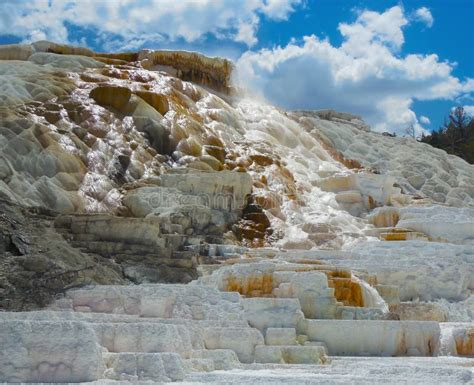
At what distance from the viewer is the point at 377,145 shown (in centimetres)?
3014

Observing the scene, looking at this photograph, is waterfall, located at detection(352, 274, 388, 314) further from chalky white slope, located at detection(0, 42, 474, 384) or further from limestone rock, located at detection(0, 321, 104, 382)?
limestone rock, located at detection(0, 321, 104, 382)

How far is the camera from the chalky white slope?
678 cm

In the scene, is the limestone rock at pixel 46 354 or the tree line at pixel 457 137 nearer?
the limestone rock at pixel 46 354

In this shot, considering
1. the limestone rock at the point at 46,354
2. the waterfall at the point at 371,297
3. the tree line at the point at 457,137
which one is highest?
the tree line at the point at 457,137

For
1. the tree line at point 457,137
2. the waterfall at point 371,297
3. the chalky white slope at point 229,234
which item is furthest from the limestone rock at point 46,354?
the tree line at point 457,137

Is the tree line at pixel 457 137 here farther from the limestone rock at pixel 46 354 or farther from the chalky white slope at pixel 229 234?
the limestone rock at pixel 46 354

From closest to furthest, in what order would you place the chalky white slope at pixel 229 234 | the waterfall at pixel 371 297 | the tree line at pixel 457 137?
the chalky white slope at pixel 229 234 < the waterfall at pixel 371 297 < the tree line at pixel 457 137

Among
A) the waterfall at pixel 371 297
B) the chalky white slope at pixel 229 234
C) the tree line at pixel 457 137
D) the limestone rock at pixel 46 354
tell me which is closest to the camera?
the limestone rock at pixel 46 354

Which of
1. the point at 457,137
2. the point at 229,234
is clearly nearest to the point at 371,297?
the point at 229,234

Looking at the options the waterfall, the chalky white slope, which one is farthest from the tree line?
the waterfall

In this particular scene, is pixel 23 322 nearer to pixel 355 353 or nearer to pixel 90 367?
pixel 90 367

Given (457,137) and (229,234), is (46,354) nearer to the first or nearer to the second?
(229,234)

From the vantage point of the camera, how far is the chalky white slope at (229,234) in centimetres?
678

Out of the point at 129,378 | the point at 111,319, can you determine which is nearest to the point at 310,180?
the point at 111,319
